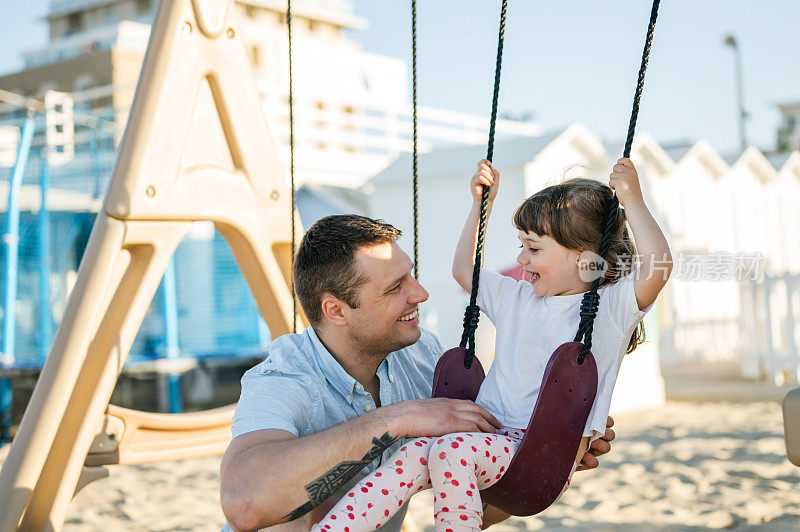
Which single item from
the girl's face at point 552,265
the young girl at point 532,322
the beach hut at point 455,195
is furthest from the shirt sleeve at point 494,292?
the beach hut at point 455,195

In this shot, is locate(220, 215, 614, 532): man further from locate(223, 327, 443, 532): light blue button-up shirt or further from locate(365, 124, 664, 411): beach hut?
locate(365, 124, 664, 411): beach hut

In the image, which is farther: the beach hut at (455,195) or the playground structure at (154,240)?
the beach hut at (455,195)

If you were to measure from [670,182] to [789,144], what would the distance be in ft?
97.1

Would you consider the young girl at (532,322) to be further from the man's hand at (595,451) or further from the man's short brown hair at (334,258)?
the man's short brown hair at (334,258)

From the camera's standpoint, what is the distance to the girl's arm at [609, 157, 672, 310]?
182 cm

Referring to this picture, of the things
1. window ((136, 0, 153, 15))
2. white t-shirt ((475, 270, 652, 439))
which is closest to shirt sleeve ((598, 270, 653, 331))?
white t-shirt ((475, 270, 652, 439))

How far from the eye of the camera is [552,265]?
210 cm

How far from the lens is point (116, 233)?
8.52 feet

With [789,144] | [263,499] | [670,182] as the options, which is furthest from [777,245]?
[789,144]

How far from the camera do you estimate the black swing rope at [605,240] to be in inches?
72.4

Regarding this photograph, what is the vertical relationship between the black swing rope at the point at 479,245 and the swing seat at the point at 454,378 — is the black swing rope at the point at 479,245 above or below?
above

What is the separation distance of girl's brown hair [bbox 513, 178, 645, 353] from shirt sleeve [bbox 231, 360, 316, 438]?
722 mm

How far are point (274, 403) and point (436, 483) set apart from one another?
1.30ft

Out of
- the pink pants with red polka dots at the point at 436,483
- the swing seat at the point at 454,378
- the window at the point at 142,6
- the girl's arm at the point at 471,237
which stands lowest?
the pink pants with red polka dots at the point at 436,483
